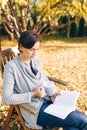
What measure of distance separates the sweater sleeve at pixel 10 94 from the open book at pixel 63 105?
0.86 feet

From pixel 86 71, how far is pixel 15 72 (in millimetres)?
6083

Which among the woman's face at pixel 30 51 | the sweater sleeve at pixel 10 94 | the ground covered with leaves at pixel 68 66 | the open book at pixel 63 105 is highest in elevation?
the woman's face at pixel 30 51

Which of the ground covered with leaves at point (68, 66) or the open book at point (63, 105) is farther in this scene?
the ground covered with leaves at point (68, 66)

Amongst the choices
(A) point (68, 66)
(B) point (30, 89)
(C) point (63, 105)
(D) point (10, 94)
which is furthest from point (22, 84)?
(A) point (68, 66)

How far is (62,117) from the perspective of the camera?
11.6ft

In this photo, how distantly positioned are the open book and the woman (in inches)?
2.3

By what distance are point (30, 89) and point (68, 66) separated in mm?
6692

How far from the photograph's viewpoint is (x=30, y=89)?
383 cm

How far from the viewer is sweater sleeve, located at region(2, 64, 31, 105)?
3633 millimetres

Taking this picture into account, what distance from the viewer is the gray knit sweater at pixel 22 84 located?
144 inches

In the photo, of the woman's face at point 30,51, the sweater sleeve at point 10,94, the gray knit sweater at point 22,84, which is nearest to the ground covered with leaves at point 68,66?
the gray knit sweater at point 22,84

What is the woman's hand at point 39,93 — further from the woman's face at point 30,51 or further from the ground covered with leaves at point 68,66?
the ground covered with leaves at point 68,66

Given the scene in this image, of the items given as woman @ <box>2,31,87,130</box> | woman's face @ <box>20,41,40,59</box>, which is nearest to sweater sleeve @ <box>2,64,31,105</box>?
woman @ <box>2,31,87,130</box>

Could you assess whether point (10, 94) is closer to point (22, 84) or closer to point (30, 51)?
point (22, 84)
